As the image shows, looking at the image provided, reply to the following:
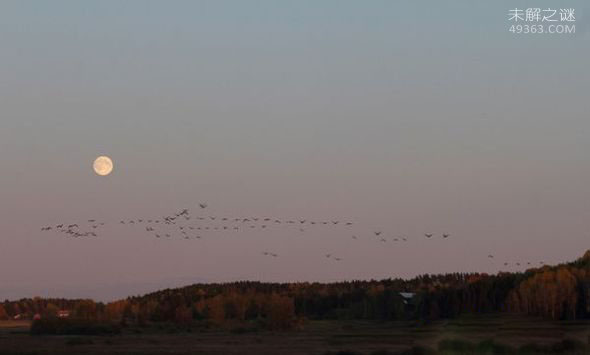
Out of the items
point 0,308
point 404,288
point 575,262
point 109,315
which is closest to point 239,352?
point 575,262

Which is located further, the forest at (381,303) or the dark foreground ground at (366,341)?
the forest at (381,303)

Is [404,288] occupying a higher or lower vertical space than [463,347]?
higher

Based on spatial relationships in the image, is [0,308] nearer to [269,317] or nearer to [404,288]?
[404,288]

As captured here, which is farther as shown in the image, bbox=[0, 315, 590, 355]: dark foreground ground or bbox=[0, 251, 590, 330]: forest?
bbox=[0, 251, 590, 330]: forest

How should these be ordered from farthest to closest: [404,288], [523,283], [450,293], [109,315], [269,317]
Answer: [404,288] < [109,315] < [450,293] < [269,317] < [523,283]

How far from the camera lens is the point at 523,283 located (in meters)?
97.4

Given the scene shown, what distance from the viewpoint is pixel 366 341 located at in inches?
3098

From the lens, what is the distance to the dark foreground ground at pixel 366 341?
6091cm

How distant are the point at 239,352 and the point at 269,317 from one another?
1632 inches

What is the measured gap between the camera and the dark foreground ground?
60.9 meters

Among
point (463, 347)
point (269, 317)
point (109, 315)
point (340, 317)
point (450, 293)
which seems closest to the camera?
point (463, 347)

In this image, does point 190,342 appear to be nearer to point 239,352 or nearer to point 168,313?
point 239,352

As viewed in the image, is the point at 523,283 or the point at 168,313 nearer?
the point at 523,283

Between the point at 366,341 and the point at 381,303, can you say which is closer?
the point at 366,341
